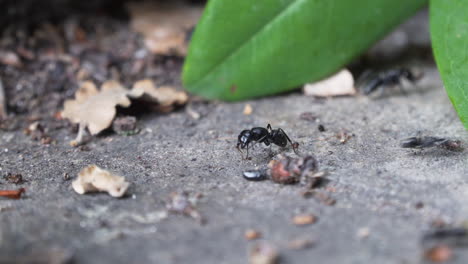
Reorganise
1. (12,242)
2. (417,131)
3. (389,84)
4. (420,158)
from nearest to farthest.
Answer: (12,242), (420,158), (417,131), (389,84)

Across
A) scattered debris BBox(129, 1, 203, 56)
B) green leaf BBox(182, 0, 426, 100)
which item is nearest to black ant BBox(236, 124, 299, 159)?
green leaf BBox(182, 0, 426, 100)

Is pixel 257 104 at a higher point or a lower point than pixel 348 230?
higher

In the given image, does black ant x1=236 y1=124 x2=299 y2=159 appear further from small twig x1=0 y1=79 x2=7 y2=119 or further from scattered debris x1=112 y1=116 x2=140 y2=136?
small twig x1=0 y1=79 x2=7 y2=119

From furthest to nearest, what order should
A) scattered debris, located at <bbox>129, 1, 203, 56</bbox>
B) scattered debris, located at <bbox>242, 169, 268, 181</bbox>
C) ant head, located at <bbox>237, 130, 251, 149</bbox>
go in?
1. scattered debris, located at <bbox>129, 1, 203, 56</bbox>
2. ant head, located at <bbox>237, 130, 251, 149</bbox>
3. scattered debris, located at <bbox>242, 169, 268, 181</bbox>

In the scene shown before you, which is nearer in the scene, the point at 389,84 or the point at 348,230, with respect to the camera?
the point at 348,230

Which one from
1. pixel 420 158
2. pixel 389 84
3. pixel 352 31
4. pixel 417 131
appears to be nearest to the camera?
pixel 420 158

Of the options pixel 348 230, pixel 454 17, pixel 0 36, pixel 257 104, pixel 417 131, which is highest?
pixel 0 36

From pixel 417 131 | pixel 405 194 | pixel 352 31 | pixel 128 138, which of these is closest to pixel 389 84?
pixel 352 31

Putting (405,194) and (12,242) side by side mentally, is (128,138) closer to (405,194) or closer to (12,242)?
(12,242)
